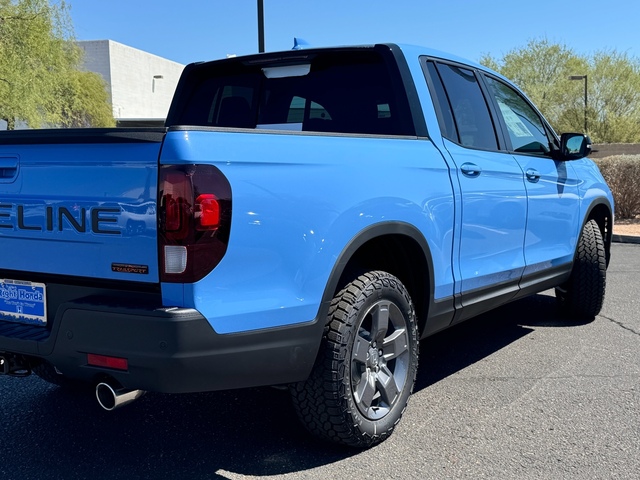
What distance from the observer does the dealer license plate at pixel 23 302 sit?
102 inches

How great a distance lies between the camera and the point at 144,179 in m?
2.28

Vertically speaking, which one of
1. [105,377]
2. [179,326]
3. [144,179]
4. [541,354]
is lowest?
[541,354]

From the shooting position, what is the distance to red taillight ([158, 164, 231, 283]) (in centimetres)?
225

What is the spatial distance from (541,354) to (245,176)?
304cm

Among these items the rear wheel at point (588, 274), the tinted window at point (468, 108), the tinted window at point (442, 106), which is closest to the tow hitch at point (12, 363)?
the tinted window at point (442, 106)

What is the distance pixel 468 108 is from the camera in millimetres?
3975

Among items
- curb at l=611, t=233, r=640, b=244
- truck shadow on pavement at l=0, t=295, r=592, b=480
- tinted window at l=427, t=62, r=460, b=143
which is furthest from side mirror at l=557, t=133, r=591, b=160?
curb at l=611, t=233, r=640, b=244

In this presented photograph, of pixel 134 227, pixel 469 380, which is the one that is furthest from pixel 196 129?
pixel 469 380

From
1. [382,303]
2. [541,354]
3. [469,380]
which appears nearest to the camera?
[382,303]

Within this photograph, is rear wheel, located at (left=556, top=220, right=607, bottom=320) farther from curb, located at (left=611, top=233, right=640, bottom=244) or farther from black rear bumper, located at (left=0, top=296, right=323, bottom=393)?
curb, located at (left=611, top=233, right=640, bottom=244)

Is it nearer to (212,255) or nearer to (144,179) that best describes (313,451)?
(212,255)

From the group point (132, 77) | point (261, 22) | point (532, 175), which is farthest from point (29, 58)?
point (132, 77)

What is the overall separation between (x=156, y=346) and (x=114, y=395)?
331 mm

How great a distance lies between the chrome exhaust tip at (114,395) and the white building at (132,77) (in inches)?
1629
